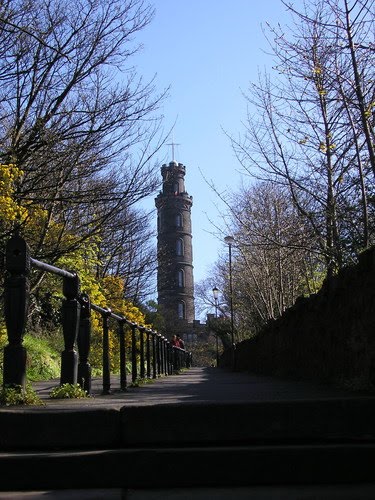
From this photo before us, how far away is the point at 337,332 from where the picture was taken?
704 cm

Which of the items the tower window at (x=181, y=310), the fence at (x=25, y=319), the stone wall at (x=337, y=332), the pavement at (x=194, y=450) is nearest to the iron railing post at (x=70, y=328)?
the fence at (x=25, y=319)

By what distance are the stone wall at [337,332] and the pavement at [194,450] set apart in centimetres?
211

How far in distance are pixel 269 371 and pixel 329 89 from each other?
23.2 feet

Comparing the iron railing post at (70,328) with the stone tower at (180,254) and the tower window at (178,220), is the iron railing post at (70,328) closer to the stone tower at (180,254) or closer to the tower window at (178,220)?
the stone tower at (180,254)

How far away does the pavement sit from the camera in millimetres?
3148

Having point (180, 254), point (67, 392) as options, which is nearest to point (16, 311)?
point (67, 392)

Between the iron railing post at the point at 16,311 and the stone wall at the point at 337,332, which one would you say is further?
the stone wall at the point at 337,332

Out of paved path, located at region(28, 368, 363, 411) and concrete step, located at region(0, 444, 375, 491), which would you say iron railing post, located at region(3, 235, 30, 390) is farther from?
concrete step, located at region(0, 444, 375, 491)

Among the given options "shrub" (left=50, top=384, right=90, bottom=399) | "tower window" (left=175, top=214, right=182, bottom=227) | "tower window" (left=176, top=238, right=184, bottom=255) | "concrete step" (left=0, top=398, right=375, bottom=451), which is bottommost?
"concrete step" (left=0, top=398, right=375, bottom=451)

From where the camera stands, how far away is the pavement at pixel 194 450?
10.3 ft

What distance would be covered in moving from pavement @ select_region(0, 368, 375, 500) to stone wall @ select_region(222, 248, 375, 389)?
2106 mm

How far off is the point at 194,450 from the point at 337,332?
4.18 meters

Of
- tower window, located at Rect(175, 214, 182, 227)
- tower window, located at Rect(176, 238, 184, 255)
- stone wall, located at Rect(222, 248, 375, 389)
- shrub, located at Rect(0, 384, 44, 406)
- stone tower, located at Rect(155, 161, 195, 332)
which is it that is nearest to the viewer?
shrub, located at Rect(0, 384, 44, 406)

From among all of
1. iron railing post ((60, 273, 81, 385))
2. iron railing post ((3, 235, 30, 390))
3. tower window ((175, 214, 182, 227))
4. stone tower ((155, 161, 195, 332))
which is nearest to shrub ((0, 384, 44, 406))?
iron railing post ((3, 235, 30, 390))
